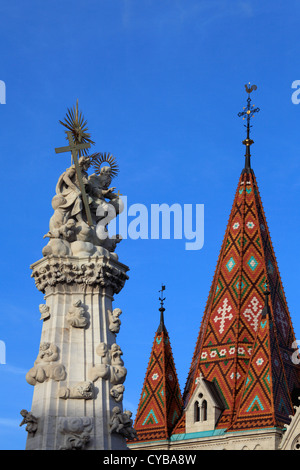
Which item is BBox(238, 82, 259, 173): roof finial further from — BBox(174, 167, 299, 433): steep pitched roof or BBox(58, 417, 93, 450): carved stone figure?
BBox(58, 417, 93, 450): carved stone figure

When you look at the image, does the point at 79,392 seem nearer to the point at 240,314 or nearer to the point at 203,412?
the point at 203,412

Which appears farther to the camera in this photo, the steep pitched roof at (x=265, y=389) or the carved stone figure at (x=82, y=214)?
the steep pitched roof at (x=265, y=389)

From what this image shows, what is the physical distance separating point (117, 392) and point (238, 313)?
30.1 metres

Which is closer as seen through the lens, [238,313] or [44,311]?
[44,311]

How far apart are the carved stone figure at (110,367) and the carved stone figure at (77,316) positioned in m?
0.41

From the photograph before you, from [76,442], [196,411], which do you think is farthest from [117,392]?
[196,411]

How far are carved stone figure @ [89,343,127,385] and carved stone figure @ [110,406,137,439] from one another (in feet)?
1.55

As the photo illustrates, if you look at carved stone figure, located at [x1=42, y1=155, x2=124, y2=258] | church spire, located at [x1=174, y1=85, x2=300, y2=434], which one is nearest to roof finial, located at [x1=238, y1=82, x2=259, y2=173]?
A: church spire, located at [x1=174, y1=85, x2=300, y2=434]

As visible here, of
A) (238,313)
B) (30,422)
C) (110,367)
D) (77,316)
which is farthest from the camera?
(238,313)

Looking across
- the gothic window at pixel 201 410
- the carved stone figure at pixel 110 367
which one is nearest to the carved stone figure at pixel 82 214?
the carved stone figure at pixel 110 367

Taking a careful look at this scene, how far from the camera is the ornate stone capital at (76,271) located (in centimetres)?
1645

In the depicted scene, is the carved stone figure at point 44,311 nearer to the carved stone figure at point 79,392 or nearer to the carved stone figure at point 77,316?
the carved stone figure at point 77,316

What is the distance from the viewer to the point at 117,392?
1592 cm

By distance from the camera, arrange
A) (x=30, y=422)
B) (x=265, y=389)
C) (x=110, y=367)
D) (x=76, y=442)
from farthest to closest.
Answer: (x=265, y=389), (x=110, y=367), (x=30, y=422), (x=76, y=442)
